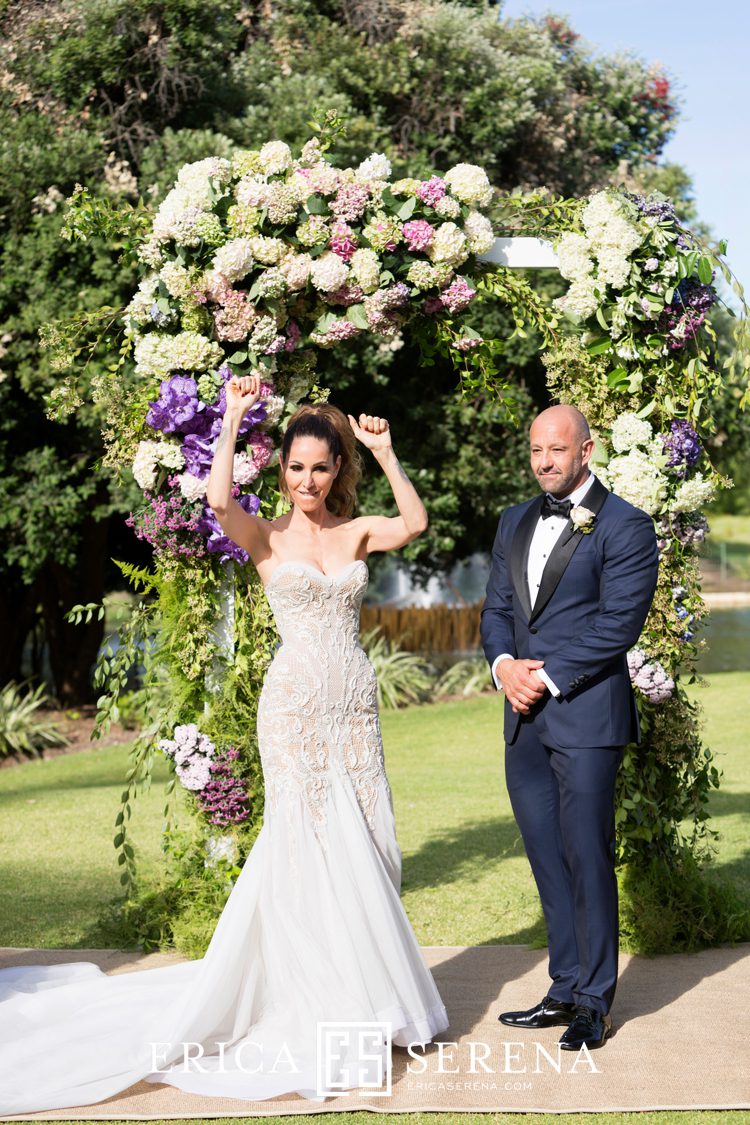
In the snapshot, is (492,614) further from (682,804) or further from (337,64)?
(337,64)

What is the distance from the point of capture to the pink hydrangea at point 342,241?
588cm

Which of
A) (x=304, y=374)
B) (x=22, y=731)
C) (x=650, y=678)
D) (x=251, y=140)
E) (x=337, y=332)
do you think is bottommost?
(x=22, y=731)

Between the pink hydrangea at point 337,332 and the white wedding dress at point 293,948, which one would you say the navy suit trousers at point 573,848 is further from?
the pink hydrangea at point 337,332

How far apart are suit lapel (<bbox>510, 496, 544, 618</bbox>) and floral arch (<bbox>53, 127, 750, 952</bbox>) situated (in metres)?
0.93

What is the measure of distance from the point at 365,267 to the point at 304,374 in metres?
0.60

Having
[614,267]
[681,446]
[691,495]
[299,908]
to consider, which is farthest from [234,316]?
[299,908]

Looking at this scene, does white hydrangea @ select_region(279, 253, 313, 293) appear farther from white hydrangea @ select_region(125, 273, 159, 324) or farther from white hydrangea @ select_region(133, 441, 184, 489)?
white hydrangea @ select_region(133, 441, 184, 489)

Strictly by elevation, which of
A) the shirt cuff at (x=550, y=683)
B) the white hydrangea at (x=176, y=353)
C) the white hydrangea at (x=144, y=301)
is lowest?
the shirt cuff at (x=550, y=683)

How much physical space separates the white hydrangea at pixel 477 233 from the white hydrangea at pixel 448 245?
0.20ft

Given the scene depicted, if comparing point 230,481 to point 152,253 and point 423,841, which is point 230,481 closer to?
point 152,253

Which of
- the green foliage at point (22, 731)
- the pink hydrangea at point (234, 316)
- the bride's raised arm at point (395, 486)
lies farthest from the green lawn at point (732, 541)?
the bride's raised arm at point (395, 486)

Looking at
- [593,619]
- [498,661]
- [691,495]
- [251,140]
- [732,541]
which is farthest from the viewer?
[732,541]

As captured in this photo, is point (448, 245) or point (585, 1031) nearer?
point (585, 1031)

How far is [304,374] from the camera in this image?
20.1ft
